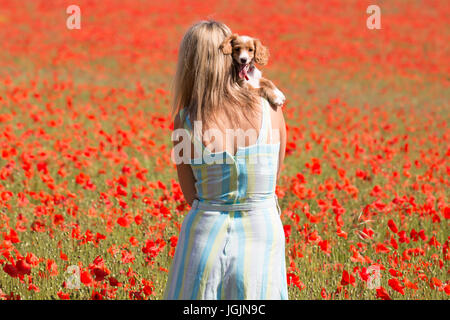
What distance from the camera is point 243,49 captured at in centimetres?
246

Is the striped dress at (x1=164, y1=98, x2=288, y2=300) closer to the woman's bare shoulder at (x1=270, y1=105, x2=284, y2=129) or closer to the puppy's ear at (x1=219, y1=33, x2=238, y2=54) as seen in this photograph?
the woman's bare shoulder at (x1=270, y1=105, x2=284, y2=129)

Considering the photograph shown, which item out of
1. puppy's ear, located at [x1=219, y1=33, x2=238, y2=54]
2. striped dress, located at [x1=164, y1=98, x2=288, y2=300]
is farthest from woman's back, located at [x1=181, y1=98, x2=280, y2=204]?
puppy's ear, located at [x1=219, y1=33, x2=238, y2=54]

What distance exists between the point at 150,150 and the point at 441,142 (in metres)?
4.05

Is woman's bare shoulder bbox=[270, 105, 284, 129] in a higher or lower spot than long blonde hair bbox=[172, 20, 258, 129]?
lower

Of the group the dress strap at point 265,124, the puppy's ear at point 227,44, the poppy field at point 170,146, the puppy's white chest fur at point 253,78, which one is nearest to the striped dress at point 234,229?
the dress strap at point 265,124

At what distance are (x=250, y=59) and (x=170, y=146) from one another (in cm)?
553

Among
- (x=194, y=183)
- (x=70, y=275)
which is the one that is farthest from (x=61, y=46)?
(x=194, y=183)

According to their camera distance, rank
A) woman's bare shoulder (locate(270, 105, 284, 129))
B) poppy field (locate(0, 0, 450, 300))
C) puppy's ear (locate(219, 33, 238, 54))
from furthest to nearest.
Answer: poppy field (locate(0, 0, 450, 300)) → woman's bare shoulder (locate(270, 105, 284, 129)) → puppy's ear (locate(219, 33, 238, 54))

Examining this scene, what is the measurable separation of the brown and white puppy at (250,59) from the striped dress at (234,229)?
7cm

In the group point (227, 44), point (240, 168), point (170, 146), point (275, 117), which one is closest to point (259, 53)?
point (227, 44)

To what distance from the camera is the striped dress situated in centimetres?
256

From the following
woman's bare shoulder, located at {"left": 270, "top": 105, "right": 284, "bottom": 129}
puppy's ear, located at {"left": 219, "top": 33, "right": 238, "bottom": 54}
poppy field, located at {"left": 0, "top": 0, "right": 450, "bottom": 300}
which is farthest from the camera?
poppy field, located at {"left": 0, "top": 0, "right": 450, "bottom": 300}

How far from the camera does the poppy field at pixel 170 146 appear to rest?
3.92 m

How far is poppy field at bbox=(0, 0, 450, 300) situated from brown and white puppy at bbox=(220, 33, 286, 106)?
0.57 metres
